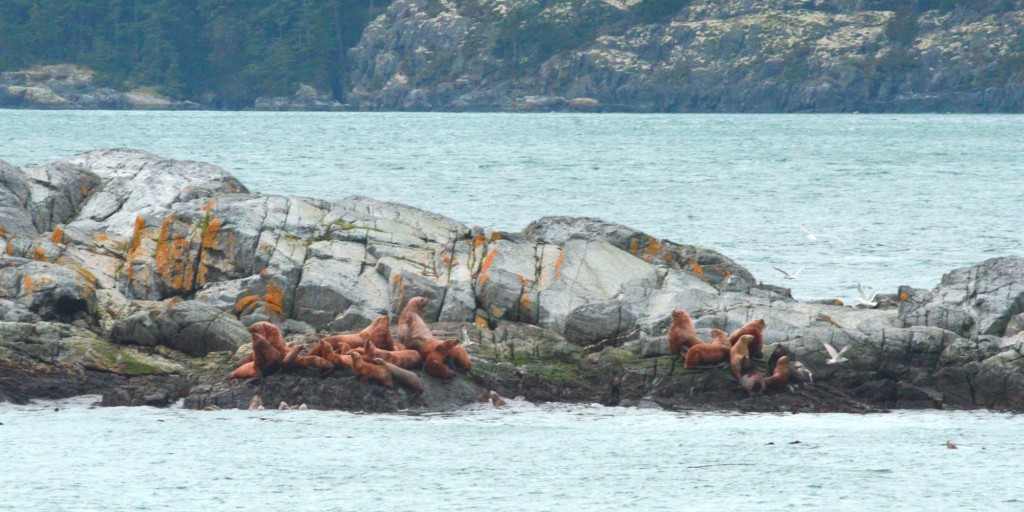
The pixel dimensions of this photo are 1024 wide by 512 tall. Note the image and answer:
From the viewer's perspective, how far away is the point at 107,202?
32875mm

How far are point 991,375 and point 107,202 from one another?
61.7ft

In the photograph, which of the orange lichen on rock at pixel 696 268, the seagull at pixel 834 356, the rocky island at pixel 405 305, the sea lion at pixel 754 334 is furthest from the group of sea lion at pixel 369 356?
the orange lichen on rock at pixel 696 268

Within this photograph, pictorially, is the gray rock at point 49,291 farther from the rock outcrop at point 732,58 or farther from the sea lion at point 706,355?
the rock outcrop at point 732,58

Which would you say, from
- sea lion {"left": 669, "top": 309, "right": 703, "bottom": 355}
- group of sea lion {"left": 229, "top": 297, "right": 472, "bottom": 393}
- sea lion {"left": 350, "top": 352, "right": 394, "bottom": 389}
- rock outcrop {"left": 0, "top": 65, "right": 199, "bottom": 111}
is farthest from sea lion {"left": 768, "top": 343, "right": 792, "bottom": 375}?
rock outcrop {"left": 0, "top": 65, "right": 199, "bottom": 111}

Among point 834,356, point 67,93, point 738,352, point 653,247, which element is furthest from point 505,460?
point 67,93

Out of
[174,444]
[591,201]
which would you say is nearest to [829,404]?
[174,444]

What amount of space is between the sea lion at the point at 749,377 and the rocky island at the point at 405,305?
0.18 meters

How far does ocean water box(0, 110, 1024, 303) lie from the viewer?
164 ft

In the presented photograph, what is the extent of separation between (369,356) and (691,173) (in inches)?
2496

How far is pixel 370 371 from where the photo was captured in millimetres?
23031

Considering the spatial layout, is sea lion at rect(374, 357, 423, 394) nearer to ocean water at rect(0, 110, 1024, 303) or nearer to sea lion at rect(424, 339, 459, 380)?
sea lion at rect(424, 339, 459, 380)

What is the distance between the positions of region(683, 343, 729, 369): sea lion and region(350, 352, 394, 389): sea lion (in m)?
4.63

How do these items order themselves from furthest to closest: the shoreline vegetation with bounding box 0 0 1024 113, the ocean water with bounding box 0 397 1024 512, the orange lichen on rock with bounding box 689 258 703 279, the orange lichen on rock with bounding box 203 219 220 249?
the shoreline vegetation with bounding box 0 0 1024 113 < the orange lichen on rock with bounding box 689 258 703 279 < the orange lichen on rock with bounding box 203 219 220 249 < the ocean water with bounding box 0 397 1024 512

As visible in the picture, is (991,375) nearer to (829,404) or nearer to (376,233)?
(829,404)
